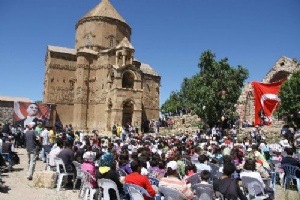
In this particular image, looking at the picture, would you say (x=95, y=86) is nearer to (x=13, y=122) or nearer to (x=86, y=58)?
(x=86, y=58)

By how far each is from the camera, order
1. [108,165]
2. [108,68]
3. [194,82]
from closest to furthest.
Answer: [108,165] → [194,82] → [108,68]

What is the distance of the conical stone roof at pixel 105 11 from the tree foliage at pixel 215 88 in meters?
17.9

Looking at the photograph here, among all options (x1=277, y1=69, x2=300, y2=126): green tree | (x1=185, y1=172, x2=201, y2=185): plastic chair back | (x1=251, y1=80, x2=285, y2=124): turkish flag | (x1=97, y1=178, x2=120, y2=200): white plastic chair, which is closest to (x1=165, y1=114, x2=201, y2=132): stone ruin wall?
(x1=251, y1=80, x2=285, y2=124): turkish flag

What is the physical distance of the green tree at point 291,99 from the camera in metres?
22.1

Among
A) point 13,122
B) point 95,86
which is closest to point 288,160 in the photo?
point 13,122

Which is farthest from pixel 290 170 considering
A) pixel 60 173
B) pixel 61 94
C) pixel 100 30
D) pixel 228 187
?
pixel 100 30

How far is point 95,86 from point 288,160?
30.3 meters

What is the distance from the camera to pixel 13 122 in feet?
97.8

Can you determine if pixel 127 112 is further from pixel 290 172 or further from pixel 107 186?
pixel 107 186

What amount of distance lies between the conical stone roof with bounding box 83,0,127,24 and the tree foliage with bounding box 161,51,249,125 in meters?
17.9

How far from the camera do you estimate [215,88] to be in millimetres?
25203

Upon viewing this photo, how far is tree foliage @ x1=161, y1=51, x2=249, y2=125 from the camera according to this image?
25219 mm

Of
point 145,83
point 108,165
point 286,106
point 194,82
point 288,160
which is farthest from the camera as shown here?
point 145,83

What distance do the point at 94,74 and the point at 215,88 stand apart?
17821mm
